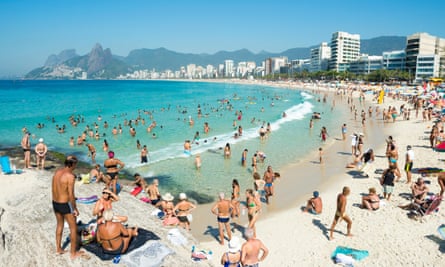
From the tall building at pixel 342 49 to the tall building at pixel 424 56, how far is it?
107 ft

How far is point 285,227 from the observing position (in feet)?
28.6

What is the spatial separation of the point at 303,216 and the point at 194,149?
10870 mm

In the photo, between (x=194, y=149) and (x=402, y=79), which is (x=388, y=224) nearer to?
(x=194, y=149)

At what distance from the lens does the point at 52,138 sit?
968 inches

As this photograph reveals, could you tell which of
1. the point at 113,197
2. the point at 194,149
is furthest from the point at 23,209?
the point at 194,149

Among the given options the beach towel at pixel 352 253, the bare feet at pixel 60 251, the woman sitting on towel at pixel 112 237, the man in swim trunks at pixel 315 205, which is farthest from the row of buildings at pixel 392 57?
the bare feet at pixel 60 251

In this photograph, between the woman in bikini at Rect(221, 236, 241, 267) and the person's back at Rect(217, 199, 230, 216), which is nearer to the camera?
the woman in bikini at Rect(221, 236, 241, 267)

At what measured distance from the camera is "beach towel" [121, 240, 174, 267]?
550cm

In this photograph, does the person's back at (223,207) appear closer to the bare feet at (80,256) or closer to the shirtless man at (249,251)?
the shirtless man at (249,251)

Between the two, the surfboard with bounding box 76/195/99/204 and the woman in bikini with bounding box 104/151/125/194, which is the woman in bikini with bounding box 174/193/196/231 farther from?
the surfboard with bounding box 76/195/99/204

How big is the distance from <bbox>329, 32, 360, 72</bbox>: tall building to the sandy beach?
124 metres

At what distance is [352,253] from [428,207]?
128 inches

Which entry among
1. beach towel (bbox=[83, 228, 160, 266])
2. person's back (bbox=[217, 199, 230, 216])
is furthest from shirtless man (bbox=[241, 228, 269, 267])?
person's back (bbox=[217, 199, 230, 216])

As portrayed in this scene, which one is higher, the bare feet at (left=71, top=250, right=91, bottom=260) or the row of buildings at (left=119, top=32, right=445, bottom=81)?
the row of buildings at (left=119, top=32, right=445, bottom=81)
